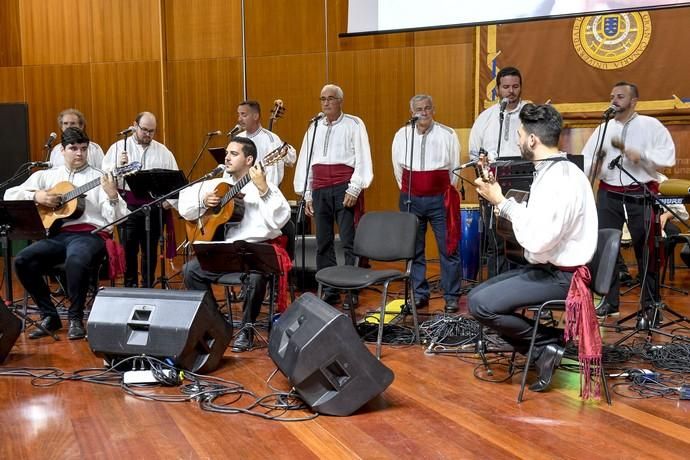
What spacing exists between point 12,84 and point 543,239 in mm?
8105

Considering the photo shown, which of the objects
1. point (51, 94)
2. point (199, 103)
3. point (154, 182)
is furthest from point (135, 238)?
point (51, 94)

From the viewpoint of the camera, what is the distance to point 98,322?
4102mm

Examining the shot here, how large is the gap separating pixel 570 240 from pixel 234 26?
6.36 metres

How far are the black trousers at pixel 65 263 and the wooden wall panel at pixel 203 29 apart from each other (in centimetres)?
429

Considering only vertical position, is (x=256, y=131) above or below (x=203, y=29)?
below

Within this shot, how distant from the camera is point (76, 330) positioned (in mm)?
5074

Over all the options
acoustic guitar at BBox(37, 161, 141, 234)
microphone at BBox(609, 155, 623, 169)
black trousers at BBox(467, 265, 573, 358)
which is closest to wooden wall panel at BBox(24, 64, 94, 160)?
acoustic guitar at BBox(37, 161, 141, 234)

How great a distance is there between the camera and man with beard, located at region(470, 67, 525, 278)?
547cm

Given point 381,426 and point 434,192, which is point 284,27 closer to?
point 434,192

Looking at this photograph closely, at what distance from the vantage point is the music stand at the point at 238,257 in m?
4.38

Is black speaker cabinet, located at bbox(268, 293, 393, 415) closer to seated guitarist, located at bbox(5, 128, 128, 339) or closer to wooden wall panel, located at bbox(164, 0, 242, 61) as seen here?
seated guitarist, located at bbox(5, 128, 128, 339)

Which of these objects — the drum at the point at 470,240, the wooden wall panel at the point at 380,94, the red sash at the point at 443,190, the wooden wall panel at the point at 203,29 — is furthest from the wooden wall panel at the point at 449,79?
the red sash at the point at 443,190

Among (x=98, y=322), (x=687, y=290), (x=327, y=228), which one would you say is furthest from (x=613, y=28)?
(x=98, y=322)

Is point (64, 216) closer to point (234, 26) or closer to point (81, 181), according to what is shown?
point (81, 181)
